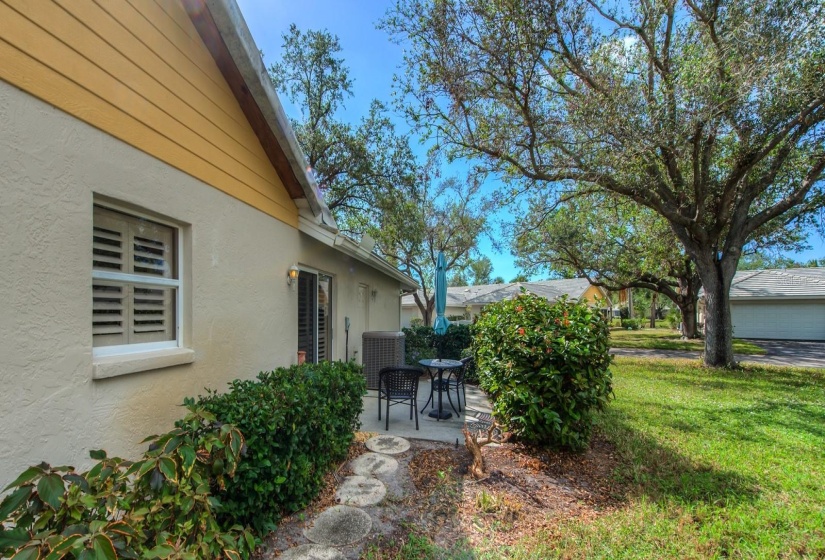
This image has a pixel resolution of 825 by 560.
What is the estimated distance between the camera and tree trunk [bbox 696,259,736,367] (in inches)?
450

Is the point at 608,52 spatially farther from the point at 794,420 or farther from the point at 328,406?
the point at 328,406

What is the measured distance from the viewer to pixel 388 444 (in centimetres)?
488

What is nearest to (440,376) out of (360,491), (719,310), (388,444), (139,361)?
(388,444)

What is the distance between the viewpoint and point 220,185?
4.01m

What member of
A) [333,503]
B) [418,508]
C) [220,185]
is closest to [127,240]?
[220,185]

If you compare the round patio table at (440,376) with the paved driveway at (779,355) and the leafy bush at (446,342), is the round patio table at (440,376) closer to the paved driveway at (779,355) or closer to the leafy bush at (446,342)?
the leafy bush at (446,342)

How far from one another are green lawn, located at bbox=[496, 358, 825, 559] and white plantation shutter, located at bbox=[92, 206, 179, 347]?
345cm

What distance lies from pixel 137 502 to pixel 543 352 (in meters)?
3.85

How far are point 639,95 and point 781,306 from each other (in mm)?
24669

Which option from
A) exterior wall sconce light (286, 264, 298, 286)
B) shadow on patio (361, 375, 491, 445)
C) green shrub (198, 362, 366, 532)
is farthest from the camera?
exterior wall sconce light (286, 264, 298, 286)

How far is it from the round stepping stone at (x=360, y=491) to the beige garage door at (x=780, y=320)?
3061cm

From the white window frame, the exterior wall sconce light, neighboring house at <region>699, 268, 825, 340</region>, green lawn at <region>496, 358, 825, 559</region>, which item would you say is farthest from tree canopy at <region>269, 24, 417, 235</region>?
neighboring house at <region>699, 268, 825, 340</region>

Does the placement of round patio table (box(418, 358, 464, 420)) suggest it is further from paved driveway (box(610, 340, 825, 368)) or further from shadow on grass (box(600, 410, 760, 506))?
paved driveway (box(610, 340, 825, 368))

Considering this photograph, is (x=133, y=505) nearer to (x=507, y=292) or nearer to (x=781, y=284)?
(x=507, y=292)
